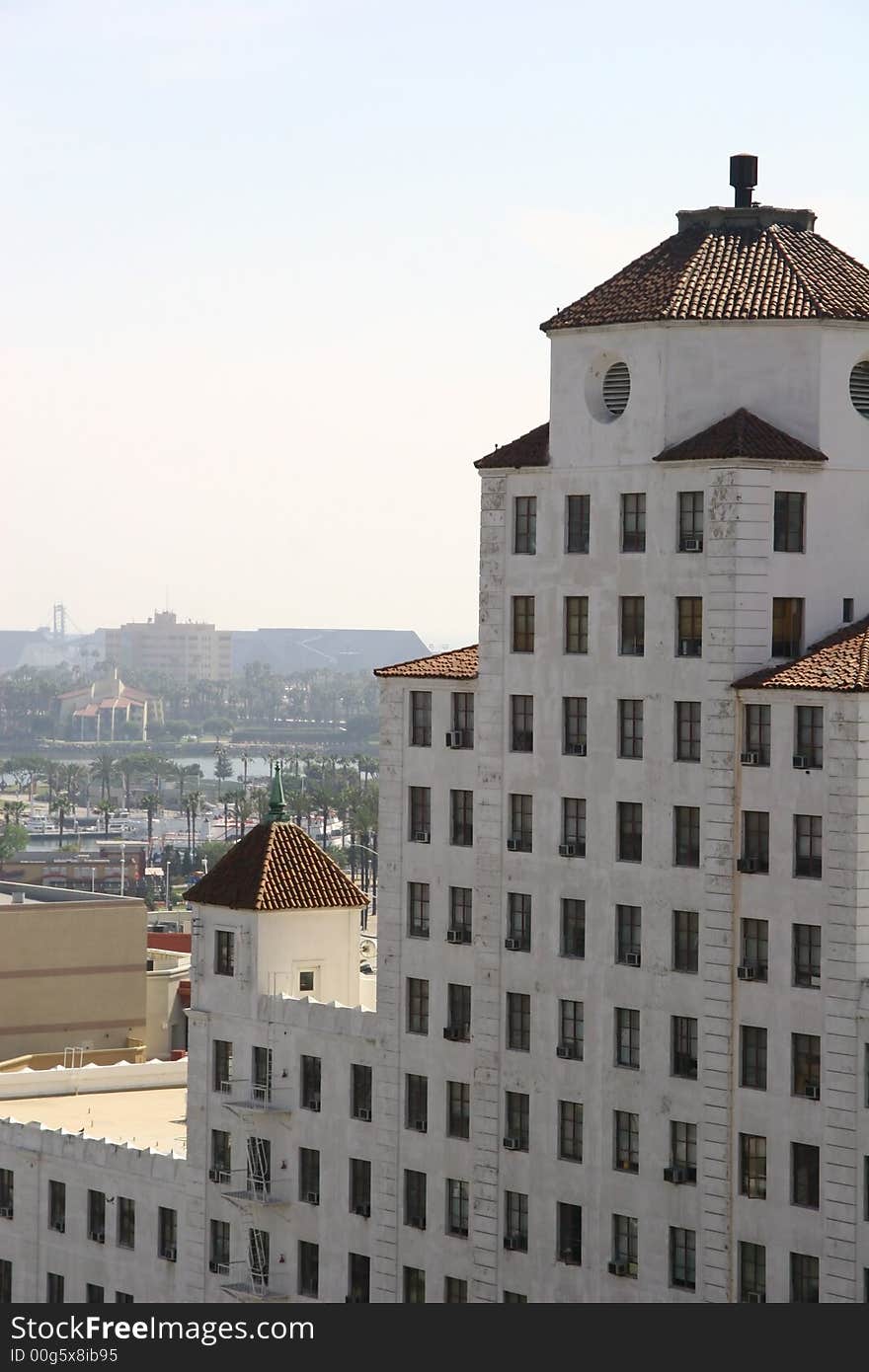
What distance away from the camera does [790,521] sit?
73125mm

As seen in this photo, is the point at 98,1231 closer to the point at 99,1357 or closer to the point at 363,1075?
the point at 363,1075

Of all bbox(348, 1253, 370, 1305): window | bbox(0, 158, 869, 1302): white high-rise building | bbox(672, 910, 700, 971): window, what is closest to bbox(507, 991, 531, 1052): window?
bbox(0, 158, 869, 1302): white high-rise building

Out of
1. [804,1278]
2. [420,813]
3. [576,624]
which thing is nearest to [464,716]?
[420,813]

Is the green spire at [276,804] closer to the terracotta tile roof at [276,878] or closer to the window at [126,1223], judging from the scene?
the terracotta tile roof at [276,878]

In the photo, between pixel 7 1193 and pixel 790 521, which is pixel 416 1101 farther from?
pixel 7 1193

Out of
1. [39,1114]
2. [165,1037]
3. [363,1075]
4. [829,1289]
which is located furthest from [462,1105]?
[165,1037]

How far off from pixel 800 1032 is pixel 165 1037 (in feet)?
285

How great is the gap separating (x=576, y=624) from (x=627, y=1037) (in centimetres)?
1180

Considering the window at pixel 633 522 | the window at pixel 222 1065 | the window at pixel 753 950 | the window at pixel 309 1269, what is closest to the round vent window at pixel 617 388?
the window at pixel 633 522

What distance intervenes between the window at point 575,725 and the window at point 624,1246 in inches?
514

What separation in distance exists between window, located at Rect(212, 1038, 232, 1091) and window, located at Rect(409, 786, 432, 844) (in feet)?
34.9

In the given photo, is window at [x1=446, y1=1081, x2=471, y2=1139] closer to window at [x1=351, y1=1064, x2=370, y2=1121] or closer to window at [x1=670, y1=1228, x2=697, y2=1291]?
window at [x1=351, y1=1064, x2=370, y2=1121]

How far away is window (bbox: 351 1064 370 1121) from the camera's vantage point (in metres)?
82.2

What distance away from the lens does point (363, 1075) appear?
270 feet
